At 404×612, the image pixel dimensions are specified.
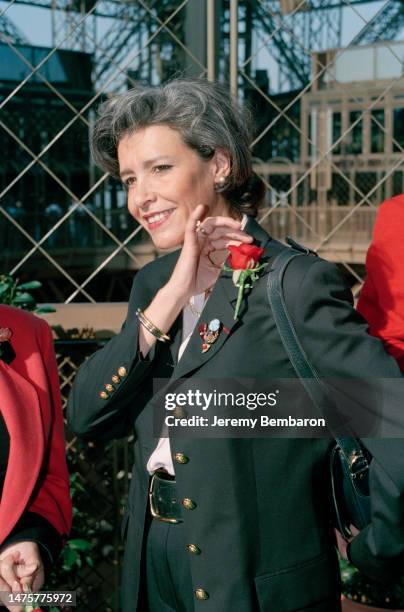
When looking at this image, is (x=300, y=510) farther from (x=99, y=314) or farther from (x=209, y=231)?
(x=99, y=314)

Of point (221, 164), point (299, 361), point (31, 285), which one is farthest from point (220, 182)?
point (31, 285)

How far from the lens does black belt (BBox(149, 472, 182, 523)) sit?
1805 millimetres

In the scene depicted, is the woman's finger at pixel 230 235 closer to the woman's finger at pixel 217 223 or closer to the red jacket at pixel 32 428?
the woman's finger at pixel 217 223

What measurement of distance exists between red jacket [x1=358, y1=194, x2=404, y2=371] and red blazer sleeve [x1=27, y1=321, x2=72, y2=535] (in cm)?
75

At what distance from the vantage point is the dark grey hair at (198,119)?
72.8 inches

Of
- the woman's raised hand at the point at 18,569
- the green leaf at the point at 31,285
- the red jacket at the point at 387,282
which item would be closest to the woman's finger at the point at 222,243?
the red jacket at the point at 387,282

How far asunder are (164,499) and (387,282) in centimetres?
69

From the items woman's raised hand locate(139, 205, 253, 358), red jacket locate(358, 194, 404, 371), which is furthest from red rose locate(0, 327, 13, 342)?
red jacket locate(358, 194, 404, 371)

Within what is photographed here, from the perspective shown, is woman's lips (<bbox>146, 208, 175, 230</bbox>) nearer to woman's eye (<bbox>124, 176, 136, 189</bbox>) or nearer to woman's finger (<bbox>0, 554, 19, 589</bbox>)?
woman's eye (<bbox>124, 176, 136, 189</bbox>)

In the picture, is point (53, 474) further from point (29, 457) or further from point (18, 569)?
point (18, 569)

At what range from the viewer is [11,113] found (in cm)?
1625

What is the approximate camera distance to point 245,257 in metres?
1.76

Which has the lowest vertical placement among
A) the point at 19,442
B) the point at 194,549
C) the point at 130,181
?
the point at 194,549

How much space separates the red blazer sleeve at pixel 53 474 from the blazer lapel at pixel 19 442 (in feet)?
0.22
